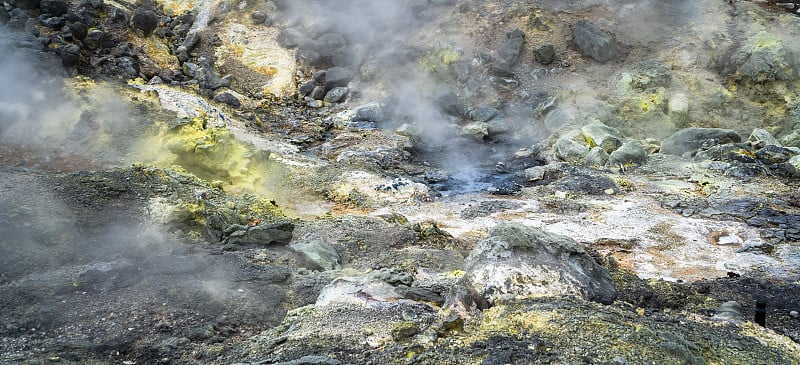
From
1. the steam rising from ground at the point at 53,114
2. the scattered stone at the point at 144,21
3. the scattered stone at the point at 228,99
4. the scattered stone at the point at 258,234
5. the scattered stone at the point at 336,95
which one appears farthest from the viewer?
the scattered stone at the point at 336,95

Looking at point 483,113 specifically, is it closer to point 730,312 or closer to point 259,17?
point 259,17

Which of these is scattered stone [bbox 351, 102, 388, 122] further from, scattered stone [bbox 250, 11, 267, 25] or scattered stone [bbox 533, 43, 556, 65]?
scattered stone [bbox 250, 11, 267, 25]

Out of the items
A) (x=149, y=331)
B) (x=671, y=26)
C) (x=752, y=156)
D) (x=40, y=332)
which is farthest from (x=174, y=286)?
(x=671, y=26)

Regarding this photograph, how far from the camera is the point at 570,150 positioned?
15625mm

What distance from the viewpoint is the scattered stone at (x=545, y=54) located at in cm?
1985

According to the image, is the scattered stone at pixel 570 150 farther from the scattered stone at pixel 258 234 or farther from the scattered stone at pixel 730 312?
the scattered stone at pixel 258 234

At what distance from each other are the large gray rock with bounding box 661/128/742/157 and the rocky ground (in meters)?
0.10

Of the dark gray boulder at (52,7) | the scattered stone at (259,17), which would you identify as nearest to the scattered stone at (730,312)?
the dark gray boulder at (52,7)

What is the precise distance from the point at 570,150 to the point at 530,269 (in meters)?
10.1

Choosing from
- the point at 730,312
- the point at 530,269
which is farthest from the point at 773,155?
the point at 530,269

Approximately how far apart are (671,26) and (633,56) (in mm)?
2033

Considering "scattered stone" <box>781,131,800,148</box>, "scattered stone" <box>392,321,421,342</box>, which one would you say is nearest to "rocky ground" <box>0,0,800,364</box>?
"scattered stone" <box>392,321,421,342</box>

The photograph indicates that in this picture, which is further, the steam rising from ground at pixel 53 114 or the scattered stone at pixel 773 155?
the scattered stone at pixel 773 155

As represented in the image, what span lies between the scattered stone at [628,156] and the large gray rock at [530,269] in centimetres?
852
